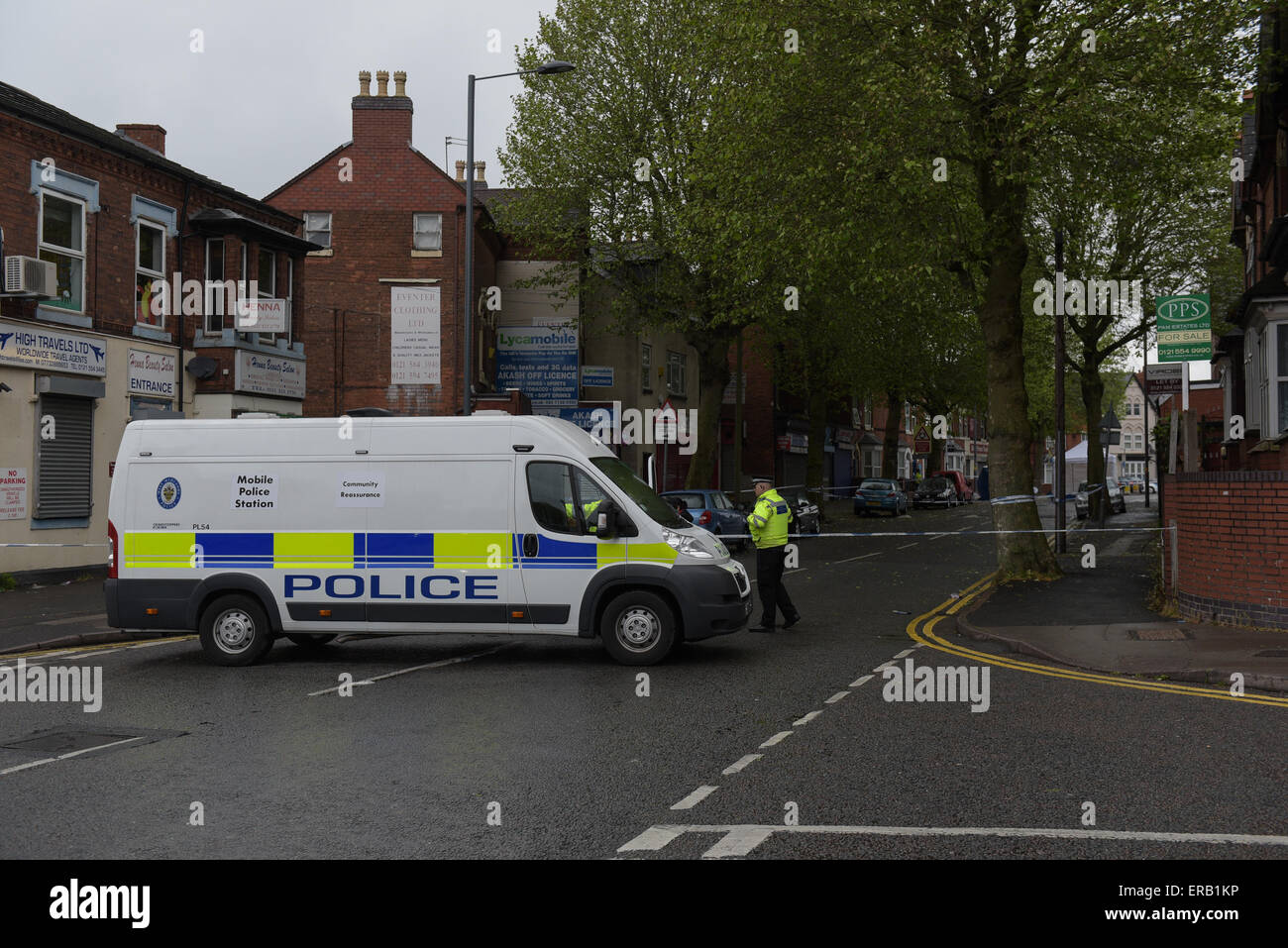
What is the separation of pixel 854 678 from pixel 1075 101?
9817 millimetres

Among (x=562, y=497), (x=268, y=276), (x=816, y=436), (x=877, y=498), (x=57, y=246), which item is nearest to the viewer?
(x=562, y=497)

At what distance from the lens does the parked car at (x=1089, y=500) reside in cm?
3900

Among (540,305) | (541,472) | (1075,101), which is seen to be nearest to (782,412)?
(540,305)

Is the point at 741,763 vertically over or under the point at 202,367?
under

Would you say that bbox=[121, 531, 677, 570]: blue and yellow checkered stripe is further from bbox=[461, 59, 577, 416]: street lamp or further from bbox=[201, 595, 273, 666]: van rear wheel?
bbox=[461, 59, 577, 416]: street lamp

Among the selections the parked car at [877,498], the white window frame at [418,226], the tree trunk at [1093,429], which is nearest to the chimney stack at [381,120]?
the white window frame at [418,226]

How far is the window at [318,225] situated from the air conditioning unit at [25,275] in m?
17.3

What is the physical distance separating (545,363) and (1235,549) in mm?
19707

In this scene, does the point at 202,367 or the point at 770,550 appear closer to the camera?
the point at 770,550

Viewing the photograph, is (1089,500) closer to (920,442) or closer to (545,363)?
(920,442)

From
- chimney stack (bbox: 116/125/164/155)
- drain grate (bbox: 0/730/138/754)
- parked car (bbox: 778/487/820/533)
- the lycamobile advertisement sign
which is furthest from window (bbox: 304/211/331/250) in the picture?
drain grate (bbox: 0/730/138/754)

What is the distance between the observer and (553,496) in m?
10.8

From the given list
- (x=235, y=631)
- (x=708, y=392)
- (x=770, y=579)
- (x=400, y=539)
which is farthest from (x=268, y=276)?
(x=770, y=579)

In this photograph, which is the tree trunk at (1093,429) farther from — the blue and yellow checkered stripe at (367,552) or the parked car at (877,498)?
the blue and yellow checkered stripe at (367,552)
